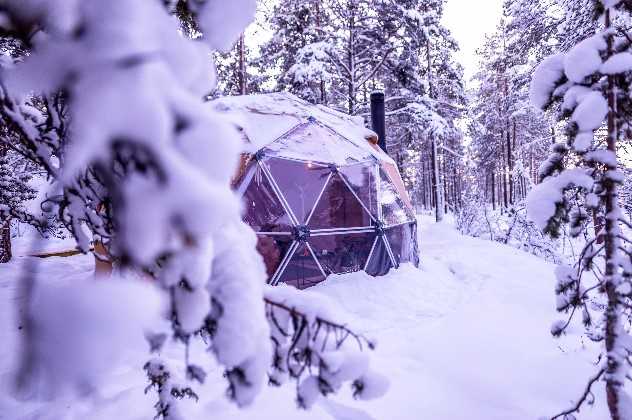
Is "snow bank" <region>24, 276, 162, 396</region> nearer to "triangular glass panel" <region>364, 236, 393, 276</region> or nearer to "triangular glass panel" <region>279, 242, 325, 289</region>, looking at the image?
"triangular glass panel" <region>279, 242, 325, 289</region>

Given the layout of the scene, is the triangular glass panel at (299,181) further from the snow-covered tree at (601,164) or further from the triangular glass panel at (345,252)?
the snow-covered tree at (601,164)

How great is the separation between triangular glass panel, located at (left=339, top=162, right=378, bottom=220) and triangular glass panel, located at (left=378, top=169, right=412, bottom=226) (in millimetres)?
218

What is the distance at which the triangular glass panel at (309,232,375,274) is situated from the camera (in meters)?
6.53

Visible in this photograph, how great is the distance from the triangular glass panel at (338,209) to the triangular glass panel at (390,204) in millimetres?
508

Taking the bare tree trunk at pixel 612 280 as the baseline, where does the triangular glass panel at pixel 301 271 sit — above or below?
below

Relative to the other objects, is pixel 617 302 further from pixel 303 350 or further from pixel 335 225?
pixel 335 225

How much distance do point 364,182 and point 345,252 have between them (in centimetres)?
159

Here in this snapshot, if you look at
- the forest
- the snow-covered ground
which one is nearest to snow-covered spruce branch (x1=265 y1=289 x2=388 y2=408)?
the forest

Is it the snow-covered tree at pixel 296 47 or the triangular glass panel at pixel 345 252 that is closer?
the triangular glass panel at pixel 345 252

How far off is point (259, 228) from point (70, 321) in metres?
5.58

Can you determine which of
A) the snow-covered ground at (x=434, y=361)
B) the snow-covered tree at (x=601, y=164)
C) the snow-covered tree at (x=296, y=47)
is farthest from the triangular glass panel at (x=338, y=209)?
the snow-covered tree at (x=296, y=47)

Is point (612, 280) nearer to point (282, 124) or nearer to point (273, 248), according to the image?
point (273, 248)

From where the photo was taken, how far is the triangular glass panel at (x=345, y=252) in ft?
21.4

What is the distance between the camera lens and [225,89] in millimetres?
15852
